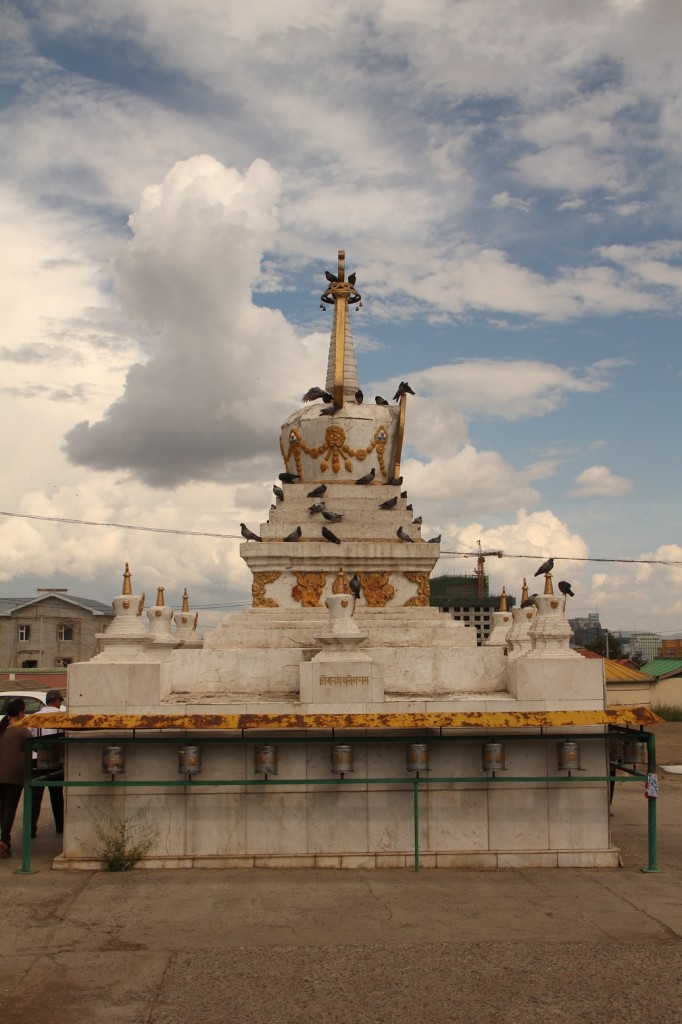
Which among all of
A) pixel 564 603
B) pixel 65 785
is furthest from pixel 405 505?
pixel 65 785

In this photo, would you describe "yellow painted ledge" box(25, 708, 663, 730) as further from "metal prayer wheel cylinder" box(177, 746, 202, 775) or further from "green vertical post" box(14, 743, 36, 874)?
"green vertical post" box(14, 743, 36, 874)

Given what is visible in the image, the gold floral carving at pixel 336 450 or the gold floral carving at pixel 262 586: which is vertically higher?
the gold floral carving at pixel 336 450

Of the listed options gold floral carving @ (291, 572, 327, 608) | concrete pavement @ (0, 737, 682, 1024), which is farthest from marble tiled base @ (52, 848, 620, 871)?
gold floral carving @ (291, 572, 327, 608)

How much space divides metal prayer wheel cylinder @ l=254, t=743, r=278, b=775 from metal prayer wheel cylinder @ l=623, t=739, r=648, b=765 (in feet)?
15.5

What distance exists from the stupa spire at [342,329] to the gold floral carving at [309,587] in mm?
4997

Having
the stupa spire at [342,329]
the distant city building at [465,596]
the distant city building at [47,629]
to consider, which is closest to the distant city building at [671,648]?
the distant city building at [465,596]

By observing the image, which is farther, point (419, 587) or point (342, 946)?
point (419, 587)

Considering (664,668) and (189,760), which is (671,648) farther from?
(189,760)

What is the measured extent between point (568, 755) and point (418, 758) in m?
2.00

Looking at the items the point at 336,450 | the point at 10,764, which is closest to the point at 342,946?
the point at 10,764

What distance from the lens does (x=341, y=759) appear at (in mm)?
12523

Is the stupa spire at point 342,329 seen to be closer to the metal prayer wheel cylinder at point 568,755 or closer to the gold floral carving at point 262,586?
the gold floral carving at point 262,586

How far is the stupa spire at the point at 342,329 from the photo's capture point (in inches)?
872

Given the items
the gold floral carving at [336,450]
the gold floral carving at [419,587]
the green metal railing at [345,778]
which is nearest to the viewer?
the green metal railing at [345,778]
